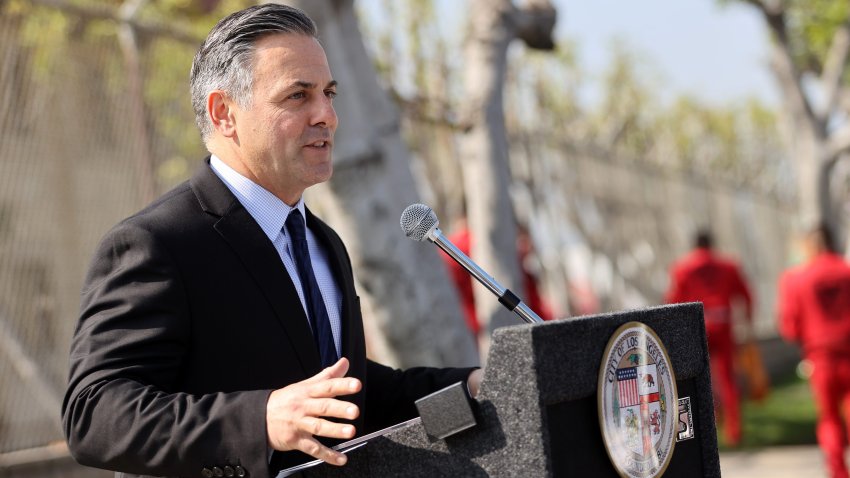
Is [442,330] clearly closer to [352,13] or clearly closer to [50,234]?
[352,13]

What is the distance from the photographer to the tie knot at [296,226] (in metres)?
2.74

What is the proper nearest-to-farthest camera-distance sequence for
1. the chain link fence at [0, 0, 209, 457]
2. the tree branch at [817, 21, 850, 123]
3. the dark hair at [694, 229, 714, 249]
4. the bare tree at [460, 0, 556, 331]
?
the chain link fence at [0, 0, 209, 457]
the bare tree at [460, 0, 556, 331]
the dark hair at [694, 229, 714, 249]
the tree branch at [817, 21, 850, 123]

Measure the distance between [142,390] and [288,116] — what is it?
67cm

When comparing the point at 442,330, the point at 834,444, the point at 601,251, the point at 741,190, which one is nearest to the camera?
the point at 442,330

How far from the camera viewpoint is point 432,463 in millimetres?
2166

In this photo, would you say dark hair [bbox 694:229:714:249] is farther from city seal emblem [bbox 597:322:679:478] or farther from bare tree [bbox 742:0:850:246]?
city seal emblem [bbox 597:322:679:478]

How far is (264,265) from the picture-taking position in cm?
255

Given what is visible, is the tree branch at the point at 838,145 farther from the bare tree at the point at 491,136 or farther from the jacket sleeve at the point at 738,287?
the bare tree at the point at 491,136

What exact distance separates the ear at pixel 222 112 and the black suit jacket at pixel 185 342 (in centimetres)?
10

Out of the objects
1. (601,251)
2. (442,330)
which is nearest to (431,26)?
(601,251)

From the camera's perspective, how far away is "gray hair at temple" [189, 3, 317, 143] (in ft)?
8.61

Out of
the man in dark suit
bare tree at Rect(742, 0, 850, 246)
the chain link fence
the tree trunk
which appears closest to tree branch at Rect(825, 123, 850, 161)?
bare tree at Rect(742, 0, 850, 246)

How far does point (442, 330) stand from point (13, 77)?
2848mm

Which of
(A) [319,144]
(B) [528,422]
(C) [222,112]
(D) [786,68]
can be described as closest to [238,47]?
→ (C) [222,112]
